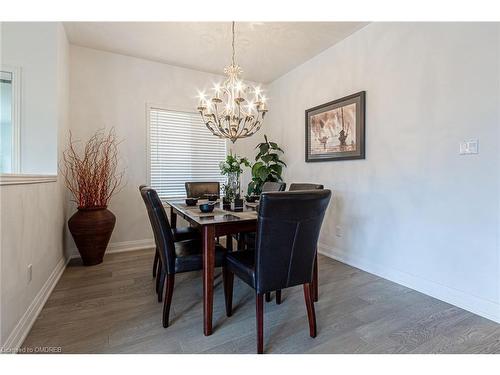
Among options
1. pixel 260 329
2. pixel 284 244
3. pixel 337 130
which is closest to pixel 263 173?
pixel 337 130

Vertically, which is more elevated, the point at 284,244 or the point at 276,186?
the point at 276,186

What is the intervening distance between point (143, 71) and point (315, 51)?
2450mm

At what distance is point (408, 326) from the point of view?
1826mm

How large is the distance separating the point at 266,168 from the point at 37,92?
2.90 meters

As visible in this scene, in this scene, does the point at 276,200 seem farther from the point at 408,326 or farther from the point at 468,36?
the point at 468,36

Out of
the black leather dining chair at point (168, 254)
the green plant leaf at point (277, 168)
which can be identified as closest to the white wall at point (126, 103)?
the green plant leaf at point (277, 168)

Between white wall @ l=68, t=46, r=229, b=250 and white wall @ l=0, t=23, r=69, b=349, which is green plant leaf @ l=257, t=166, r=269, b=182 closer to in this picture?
white wall @ l=68, t=46, r=229, b=250

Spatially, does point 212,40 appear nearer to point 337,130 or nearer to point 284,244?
point 337,130

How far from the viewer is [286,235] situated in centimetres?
153

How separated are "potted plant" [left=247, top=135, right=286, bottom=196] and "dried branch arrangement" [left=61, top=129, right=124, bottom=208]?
196cm

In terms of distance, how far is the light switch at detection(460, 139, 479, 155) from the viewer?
1996mm

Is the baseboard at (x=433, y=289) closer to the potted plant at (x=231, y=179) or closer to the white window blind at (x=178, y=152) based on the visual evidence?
the potted plant at (x=231, y=179)
